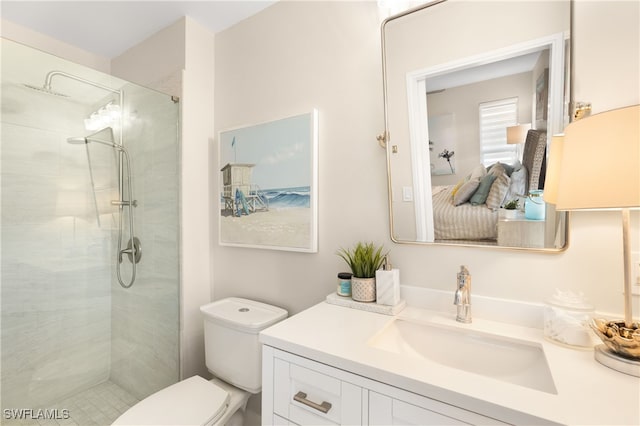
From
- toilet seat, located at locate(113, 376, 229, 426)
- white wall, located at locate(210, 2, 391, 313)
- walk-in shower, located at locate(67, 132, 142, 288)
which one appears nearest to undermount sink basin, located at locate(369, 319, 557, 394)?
white wall, located at locate(210, 2, 391, 313)

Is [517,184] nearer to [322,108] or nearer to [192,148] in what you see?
[322,108]

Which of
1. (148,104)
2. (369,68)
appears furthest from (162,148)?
(369,68)

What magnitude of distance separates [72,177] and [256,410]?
1.54 metres

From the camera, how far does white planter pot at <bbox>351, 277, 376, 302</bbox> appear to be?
118 centimetres

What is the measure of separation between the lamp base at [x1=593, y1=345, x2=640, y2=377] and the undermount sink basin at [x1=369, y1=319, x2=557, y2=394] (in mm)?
117

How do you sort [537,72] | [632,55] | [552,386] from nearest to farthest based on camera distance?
1. [552,386]
2. [632,55]
3. [537,72]

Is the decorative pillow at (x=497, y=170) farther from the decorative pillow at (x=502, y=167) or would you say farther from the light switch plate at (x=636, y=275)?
the light switch plate at (x=636, y=275)

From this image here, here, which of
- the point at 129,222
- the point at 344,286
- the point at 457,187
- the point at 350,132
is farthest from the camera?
the point at 129,222

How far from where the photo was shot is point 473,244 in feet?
3.59

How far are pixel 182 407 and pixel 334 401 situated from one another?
783 millimetres

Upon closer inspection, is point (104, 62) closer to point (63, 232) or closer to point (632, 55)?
point (63, 232)

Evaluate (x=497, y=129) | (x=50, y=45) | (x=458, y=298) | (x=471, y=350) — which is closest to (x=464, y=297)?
(x=458, y=298)

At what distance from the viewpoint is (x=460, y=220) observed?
3.67 feet

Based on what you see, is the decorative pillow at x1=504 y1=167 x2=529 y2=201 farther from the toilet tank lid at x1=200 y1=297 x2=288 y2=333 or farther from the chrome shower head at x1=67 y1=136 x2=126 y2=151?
the chrome shower head at x1=67 y1=136 x2=126 y2=151
